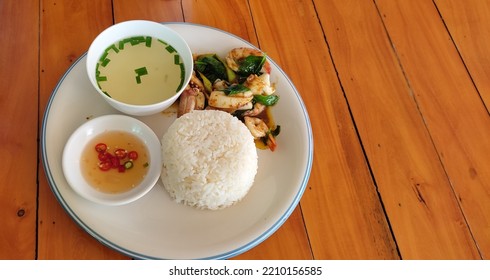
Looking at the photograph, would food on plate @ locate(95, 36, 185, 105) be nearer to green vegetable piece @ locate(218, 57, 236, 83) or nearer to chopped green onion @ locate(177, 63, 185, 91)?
chopped green onion @ locate(177, 63, 185, 91)

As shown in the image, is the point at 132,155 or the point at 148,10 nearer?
the point at 132,155

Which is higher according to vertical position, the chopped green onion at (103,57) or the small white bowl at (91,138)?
the chopped green onion at (103,57)

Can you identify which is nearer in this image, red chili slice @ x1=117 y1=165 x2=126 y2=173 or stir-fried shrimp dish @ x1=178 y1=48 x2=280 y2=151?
red chili slice @ x1=117 y1=165 x2=126 y2=173

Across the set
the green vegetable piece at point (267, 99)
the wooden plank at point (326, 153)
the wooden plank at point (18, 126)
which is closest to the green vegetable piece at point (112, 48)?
the wooden plank at point (18, 126)

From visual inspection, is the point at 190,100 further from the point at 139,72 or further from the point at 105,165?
the point at 105,165

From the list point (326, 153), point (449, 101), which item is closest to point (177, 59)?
point (326, 153)

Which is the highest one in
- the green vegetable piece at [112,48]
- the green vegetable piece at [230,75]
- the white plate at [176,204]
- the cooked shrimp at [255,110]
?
the green vegetable piece at [112,48]

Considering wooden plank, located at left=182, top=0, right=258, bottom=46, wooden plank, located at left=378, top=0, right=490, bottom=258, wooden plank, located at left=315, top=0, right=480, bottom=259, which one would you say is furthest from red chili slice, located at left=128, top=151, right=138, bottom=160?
wooden plank, located at left=378, top=0, right=490, bottom=258

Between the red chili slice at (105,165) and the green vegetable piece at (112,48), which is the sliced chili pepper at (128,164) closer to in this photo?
the red chili slice at (105,165)
